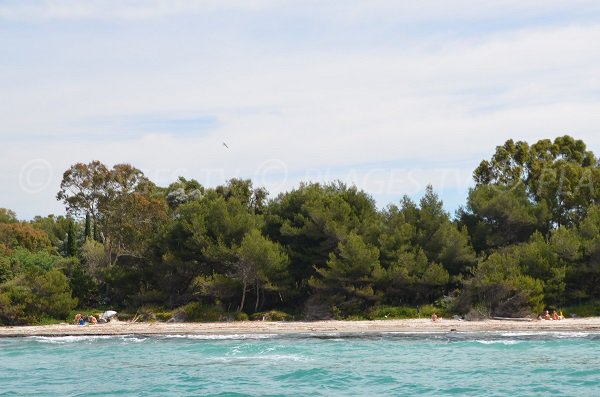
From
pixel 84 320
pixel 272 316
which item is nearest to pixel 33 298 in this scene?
pixel 84 320

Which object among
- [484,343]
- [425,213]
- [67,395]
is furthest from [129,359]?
[425,213]

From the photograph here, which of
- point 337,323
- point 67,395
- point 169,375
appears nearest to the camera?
point 67,395

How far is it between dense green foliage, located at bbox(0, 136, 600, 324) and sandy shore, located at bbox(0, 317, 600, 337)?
1885 millimetres

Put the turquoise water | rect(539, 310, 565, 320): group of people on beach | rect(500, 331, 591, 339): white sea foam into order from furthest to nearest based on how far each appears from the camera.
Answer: rect(539, 310, 565, 320): group of people on beach < rect(500, 331, 591, 339): white sea foam < the turquoise water

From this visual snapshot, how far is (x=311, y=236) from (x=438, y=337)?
12.4 metres

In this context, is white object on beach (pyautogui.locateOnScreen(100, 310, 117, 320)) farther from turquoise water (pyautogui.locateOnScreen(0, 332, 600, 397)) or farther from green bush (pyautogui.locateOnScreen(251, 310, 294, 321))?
green bush (pyautogui.locateOnScreen(251, 310, 294, 321))

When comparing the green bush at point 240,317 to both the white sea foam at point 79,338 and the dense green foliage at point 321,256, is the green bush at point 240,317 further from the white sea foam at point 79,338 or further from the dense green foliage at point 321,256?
the white sea foam at point 79,338

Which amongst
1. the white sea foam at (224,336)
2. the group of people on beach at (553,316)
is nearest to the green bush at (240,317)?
the white sea foam at (224,336)

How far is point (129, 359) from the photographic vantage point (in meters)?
37.7

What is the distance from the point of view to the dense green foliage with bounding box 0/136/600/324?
48125 millimetres

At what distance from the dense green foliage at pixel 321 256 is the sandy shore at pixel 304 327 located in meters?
1.88

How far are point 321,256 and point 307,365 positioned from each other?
55.2 feet

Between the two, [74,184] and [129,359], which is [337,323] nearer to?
[129,359]

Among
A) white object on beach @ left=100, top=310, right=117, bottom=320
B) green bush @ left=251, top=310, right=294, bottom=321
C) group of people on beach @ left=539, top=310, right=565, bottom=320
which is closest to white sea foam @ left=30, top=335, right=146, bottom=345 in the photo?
white object on beach @ left=100, top=310, right=117, bottom=320
